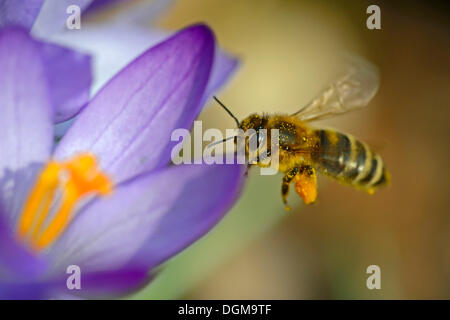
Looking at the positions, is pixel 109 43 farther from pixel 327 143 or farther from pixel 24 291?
pixel 24 291

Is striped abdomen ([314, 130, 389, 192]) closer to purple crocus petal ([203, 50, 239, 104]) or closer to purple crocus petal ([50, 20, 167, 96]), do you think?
purple crocus petal ([203, 50, 239, 104])

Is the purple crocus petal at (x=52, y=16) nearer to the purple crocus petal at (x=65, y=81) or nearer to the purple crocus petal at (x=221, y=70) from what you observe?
the purple crocus petal at (x=65, y=81)

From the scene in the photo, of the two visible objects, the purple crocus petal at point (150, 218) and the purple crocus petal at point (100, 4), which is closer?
the purple crocus petal at point (150, 218)

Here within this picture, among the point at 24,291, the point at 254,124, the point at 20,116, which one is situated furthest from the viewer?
the point at 254,124

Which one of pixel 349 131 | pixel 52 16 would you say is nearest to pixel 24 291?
pixel 52 16

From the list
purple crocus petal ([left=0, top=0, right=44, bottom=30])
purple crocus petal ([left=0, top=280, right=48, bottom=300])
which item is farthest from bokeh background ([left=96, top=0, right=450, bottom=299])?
purple crocus petal ([left=0, top=280, right=48, bottom=300])

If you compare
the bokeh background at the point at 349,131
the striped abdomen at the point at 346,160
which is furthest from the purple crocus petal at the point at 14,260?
the bokeh background at the point at 349,131

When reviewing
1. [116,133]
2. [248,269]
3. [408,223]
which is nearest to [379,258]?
[408,223]
